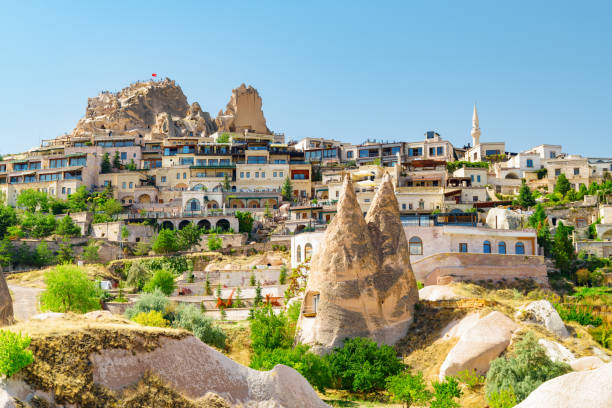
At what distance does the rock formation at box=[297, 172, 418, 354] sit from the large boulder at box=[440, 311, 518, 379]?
14.5ft

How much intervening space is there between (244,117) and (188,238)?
5840 cm

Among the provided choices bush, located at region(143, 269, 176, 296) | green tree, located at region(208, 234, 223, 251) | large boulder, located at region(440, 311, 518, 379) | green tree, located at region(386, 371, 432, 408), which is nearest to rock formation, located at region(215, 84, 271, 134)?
green tree, located at region(208, 234, 223, 251)

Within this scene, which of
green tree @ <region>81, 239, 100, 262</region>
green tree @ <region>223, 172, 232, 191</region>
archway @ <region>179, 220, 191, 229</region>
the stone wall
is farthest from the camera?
green tree @ <region>223, 172, 232, 191</region>

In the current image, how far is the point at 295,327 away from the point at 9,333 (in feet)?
77.7

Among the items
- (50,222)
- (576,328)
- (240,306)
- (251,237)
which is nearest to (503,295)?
(576,328)

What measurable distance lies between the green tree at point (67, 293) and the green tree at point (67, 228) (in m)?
29.9

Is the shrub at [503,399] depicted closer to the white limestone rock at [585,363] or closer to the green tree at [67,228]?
the white limestone rock at [585,363]

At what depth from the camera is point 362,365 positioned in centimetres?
3219

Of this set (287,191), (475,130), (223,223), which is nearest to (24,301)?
(223,223)

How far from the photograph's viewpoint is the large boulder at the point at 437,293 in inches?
1580

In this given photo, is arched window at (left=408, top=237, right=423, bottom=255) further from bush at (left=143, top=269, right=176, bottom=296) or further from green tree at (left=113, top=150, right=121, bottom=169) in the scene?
green tree at (left=113, top=150, right=121, bottom=169)

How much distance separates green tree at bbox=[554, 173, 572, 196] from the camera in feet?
252

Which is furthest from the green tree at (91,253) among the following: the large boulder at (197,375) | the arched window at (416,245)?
the large boulder at (197,375)

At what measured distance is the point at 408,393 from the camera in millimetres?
29125
